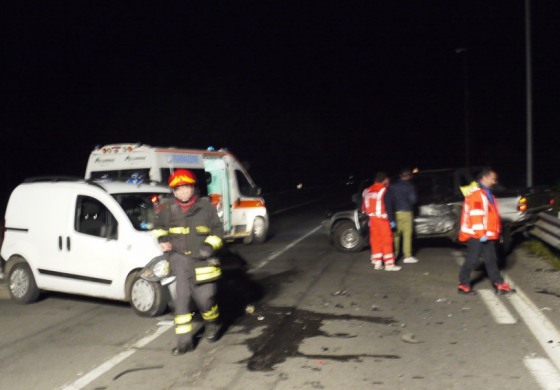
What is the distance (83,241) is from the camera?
851 centimetres

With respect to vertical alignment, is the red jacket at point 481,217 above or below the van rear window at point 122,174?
below

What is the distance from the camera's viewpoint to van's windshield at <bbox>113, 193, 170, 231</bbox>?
334 inches

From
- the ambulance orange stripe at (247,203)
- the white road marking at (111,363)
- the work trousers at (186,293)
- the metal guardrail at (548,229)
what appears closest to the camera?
the white road marking at (111,363)

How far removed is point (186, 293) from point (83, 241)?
2.72 metres

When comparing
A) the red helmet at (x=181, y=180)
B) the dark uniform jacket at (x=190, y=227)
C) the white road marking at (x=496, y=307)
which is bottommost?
the white road marking at (x=496, y=307)

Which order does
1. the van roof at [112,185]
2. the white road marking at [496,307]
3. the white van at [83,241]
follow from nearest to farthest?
the white road marking at [496,307] < the white van at [83,241] < the van roof at [112,185]

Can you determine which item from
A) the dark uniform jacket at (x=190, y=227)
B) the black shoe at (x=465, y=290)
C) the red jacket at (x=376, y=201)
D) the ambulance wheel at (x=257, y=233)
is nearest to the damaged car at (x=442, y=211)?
the red jacket at (x=376, y=201)

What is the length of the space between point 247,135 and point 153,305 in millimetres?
37699

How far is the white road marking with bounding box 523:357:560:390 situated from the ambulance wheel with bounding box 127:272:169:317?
4201 mm

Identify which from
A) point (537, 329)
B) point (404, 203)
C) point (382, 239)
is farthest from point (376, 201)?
point (537, 329)

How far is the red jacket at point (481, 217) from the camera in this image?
8727 mm

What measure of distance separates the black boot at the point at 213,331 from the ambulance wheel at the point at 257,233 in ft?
27.8

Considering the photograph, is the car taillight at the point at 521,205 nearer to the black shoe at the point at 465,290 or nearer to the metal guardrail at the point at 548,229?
the metal guardrail at the point at 548,229

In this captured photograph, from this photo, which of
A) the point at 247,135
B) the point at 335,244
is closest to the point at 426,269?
the point at 335,244
